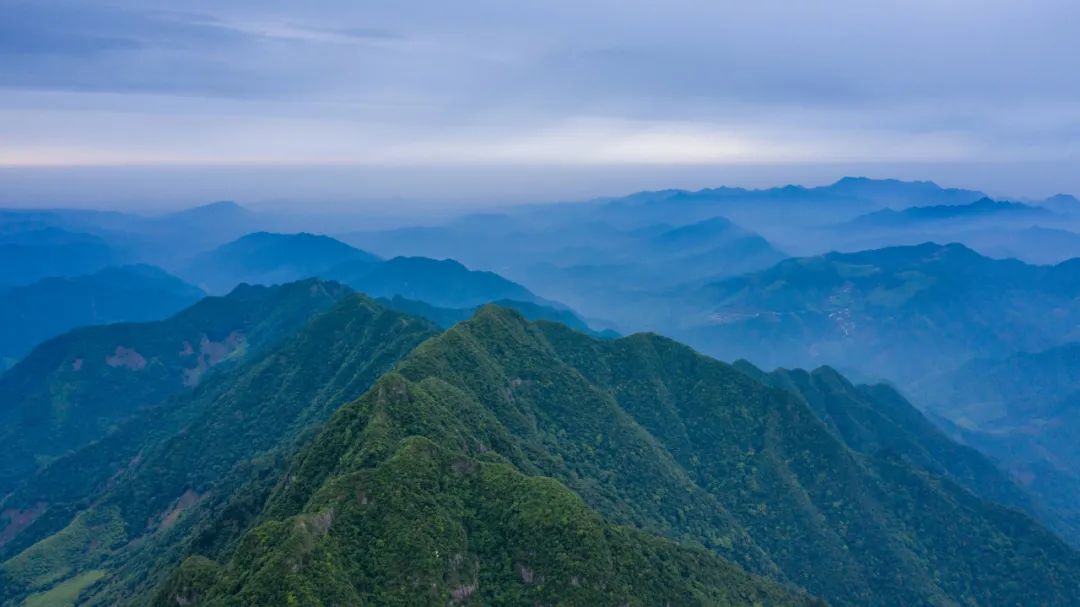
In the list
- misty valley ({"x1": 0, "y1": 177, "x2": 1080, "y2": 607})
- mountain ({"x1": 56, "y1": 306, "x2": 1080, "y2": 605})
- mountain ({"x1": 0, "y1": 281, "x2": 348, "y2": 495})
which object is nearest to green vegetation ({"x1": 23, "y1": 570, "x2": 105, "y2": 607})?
misty valley ({"x1": 0, "y1": 177, "x2": 1080, "y2": 607})

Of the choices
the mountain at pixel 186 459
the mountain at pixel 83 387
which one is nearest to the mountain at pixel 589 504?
the mountain at pixel 186 459

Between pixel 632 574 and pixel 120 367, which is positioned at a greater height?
pixel 632 574

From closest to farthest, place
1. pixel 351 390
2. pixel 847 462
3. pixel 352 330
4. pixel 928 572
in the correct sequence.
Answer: pixel 928 572, pixel 847 462, pixel 351 390, pixel 352 330

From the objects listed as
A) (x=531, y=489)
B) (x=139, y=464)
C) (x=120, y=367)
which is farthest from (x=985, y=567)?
(x=120, y=367)

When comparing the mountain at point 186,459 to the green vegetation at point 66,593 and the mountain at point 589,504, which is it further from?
the mountain at point 589,504

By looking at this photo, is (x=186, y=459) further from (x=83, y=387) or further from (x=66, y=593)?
(x=83, y=387)

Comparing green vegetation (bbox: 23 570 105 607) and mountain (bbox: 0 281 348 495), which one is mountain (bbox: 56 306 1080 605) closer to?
green vegetation (bbox: 23 570 105 607)

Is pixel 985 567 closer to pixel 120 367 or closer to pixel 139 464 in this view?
pixel 139 464

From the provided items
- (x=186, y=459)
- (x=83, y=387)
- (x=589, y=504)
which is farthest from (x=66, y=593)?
(x=83, y=387)
